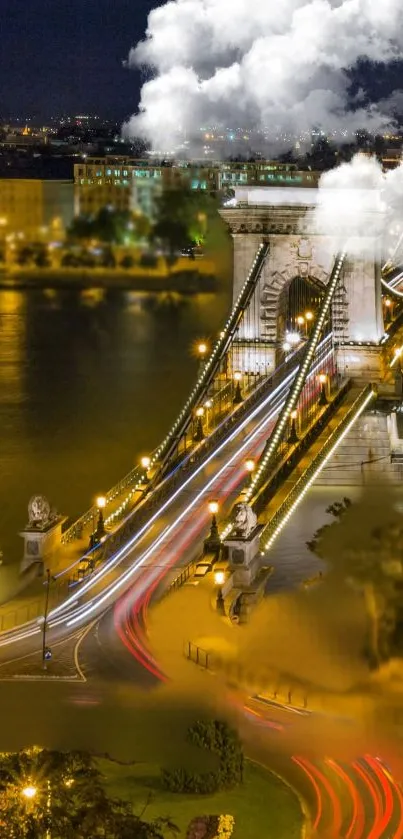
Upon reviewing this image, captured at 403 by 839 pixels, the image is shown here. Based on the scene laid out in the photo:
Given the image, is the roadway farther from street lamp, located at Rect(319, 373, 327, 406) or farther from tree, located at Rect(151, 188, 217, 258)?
tree, located at Rect(151, 188, 217, 258)

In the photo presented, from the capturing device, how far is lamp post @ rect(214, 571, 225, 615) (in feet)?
71.4

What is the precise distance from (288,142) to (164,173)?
51590 mm

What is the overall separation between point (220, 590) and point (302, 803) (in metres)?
7.30

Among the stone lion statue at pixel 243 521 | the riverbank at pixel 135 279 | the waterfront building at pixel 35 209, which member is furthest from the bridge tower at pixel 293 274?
the waterfront building at pixel 35 209

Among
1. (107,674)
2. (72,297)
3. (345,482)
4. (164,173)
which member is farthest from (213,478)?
(164,173)

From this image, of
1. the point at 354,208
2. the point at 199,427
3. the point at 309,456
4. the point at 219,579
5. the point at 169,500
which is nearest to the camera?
the point at 219,579

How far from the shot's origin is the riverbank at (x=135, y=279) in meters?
89.6

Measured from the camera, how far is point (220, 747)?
1578 centimetres

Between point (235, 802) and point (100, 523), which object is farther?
point (100, 523)

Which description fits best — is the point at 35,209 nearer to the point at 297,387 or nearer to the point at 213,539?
the point at 297,387

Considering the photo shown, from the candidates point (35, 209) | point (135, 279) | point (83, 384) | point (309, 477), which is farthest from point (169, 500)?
point (35, 209)

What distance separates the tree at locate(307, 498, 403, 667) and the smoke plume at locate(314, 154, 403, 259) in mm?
9534

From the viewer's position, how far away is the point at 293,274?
38.0 metres

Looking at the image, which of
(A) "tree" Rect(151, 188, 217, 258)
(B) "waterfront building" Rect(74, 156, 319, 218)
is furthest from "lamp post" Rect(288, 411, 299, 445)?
(A) "tree" Rect(151, 188, 217, 258)
